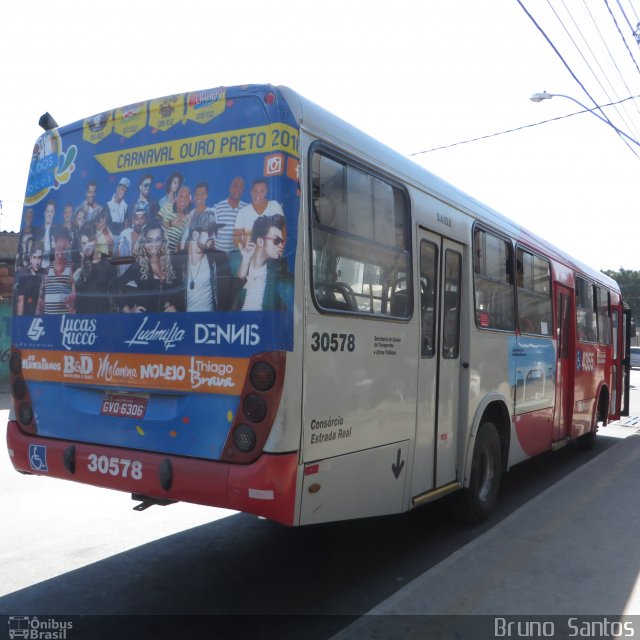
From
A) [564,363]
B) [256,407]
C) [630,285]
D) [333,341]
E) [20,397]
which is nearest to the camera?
[256,407]

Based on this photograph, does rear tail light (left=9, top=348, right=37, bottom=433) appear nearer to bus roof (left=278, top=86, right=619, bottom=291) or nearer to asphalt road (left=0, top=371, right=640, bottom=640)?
asphalt road (left=0, top=371, right=640, bottom=640)

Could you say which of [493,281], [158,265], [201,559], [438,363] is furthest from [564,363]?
[158,265]

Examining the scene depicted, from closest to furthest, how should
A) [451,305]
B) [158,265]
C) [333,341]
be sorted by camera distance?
1. [333,341]
2. [158,265]
3. [451,305]

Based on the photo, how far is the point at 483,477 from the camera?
257 inches

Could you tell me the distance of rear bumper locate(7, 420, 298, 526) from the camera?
371cm

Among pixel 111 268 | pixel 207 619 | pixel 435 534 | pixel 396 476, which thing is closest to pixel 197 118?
pixel 111 268

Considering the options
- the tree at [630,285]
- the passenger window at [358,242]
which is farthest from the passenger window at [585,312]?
the tree at [630,285]

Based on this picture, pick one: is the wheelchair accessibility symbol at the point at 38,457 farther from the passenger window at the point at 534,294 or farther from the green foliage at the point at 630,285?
the green foliage at the point at 630,285

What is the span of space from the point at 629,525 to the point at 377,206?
4.07 m

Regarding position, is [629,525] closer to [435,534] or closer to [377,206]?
[435,534]

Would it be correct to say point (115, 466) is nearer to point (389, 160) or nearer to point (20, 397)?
point (20, 397)

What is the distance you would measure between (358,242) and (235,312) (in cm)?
105

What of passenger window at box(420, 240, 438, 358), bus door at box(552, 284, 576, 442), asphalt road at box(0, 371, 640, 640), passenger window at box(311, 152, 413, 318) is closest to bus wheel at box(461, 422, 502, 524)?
asphalt road at box(0, 371, 640, 640)

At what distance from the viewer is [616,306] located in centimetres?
1262
